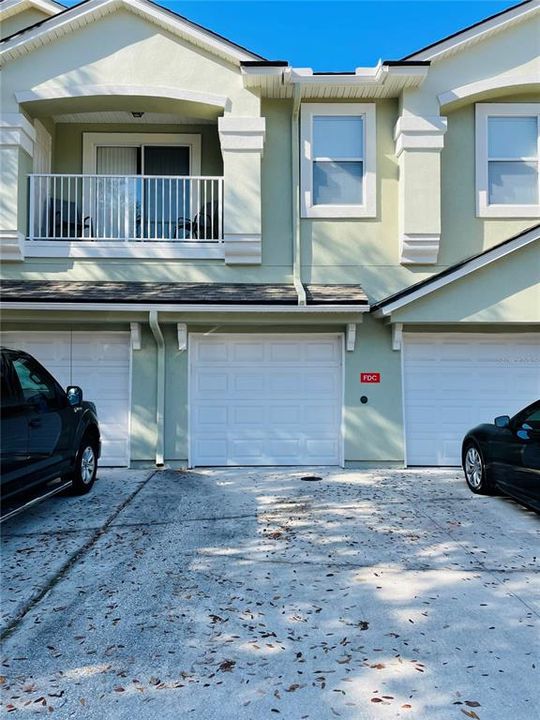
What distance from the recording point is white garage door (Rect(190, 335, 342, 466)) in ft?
29.0

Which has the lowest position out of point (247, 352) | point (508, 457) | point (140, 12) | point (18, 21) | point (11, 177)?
point (508, 457)

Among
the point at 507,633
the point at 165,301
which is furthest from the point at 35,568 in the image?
the point at 165,301

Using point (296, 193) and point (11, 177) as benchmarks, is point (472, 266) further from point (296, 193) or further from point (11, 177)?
point (11, 177)

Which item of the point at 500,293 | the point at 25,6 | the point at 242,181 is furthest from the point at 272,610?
the point at 25,6

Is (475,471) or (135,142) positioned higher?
(135,142)

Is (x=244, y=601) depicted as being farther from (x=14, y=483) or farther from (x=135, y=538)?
(x=14, y=483)

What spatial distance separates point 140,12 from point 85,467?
7452 millimetres

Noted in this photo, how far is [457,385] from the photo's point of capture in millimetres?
8977

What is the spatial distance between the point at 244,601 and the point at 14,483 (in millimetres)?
2473

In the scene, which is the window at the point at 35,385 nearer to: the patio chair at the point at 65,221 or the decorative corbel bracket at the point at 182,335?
the decorative corbel bracket at the point at 182,335

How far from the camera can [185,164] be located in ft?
33.1

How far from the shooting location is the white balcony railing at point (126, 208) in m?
9.34

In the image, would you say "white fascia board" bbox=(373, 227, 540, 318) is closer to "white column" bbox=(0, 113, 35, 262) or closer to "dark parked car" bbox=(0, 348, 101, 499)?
"dark parked car" bbox=(0, 348, 101, 499)

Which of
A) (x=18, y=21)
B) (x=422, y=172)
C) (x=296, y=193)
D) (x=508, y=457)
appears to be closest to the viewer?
(x=508, y=457)
